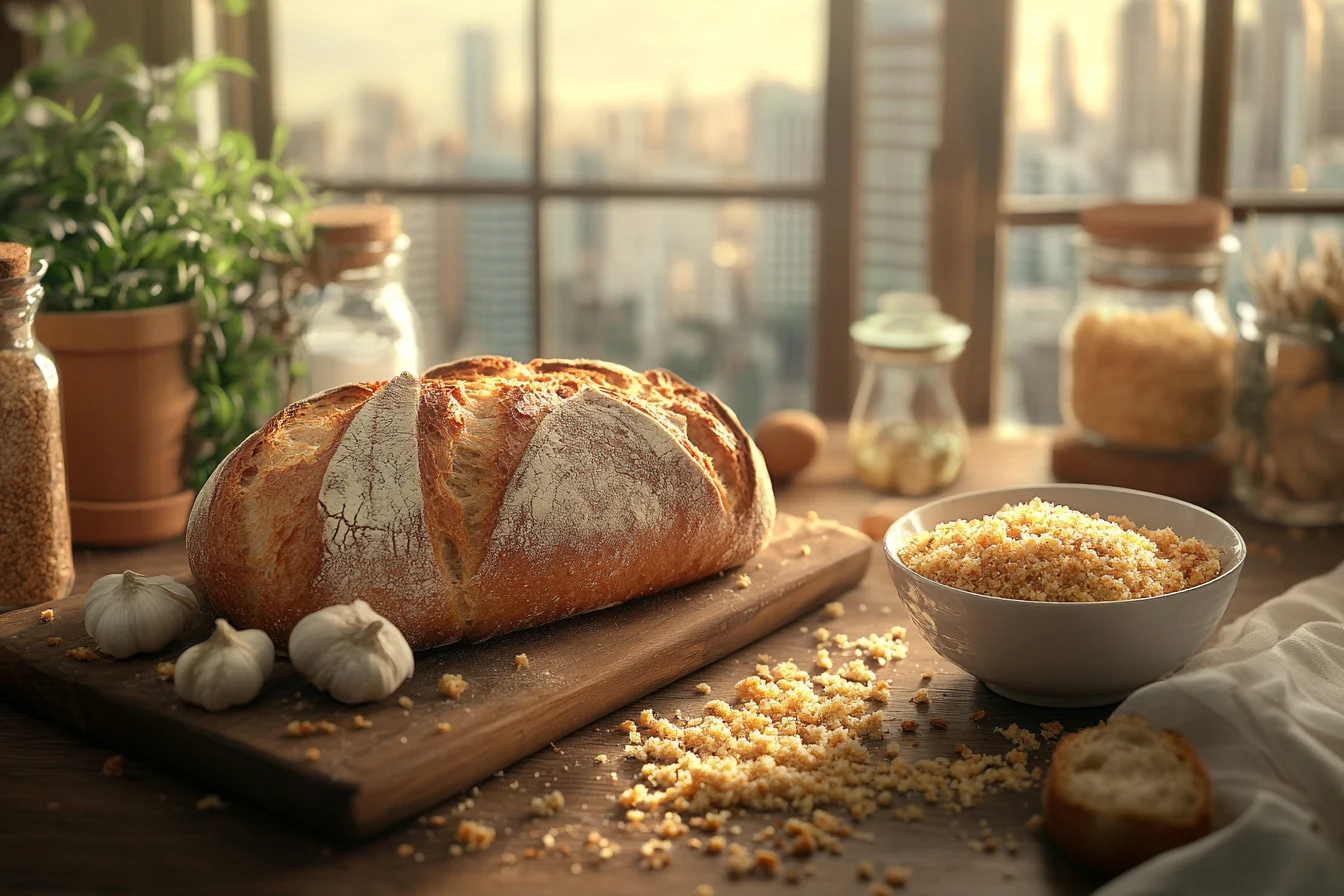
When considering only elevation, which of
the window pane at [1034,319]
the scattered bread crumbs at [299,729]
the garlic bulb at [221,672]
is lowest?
the scattered bread crumbs at [299,729]

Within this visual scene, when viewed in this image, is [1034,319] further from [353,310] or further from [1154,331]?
[353,310]

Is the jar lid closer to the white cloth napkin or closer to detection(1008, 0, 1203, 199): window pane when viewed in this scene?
detection(1008, 0, 1203, 199): window pane

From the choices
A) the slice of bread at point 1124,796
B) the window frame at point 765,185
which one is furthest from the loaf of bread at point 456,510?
the window frame at point 765,185

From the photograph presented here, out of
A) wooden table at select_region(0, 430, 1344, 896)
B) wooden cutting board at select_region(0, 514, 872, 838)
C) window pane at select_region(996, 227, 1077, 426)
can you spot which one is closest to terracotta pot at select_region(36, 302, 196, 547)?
wooden cutting board at select_region(0, 514, 872, 838)

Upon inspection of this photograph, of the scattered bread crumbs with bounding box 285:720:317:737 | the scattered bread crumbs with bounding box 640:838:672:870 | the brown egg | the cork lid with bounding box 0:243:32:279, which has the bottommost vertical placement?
the scattered bread crumbs with bounding box 640:838:672:870

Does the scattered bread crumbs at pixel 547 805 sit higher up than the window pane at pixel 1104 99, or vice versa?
the window pane at pixel 1104 99

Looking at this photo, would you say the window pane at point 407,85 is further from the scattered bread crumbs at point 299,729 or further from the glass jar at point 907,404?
the scattered bread crumbs at point 299,729

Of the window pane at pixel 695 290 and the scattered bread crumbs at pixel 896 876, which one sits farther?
the window pane at pixel 695 290
